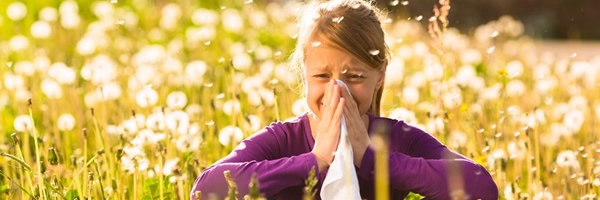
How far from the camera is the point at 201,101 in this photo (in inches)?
190

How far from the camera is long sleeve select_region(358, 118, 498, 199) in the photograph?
249 centimetres

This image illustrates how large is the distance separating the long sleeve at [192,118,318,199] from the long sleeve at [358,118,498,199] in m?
0.13

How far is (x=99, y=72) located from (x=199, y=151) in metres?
1.41

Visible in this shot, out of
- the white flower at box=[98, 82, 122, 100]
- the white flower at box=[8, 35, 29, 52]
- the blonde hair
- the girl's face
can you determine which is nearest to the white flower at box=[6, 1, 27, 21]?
the white flower at box=[8, 35, 29, 52]

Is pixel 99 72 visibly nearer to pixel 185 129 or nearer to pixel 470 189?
pixel 185 129

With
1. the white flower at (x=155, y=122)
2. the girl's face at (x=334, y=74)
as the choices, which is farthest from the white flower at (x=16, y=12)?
the girl's face at (x=334, y=74)

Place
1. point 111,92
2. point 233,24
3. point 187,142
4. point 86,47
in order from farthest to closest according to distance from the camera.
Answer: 1. point 233,24
2. point 86,47
3. point 111,92
4. point 187,142

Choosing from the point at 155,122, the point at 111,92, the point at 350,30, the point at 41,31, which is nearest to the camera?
the point at 350,30

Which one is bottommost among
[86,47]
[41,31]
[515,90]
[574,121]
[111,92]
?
[574,121]

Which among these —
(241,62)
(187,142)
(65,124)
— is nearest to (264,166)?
(187,142)

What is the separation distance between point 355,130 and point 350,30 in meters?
0.23

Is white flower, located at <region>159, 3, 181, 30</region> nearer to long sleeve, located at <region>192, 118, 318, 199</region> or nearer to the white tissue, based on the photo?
long sleeve, located at <region>192, 118, 318, 199</region>

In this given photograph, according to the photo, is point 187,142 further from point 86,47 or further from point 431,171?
point 86,47

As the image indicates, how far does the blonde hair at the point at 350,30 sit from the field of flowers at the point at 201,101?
19 cm
